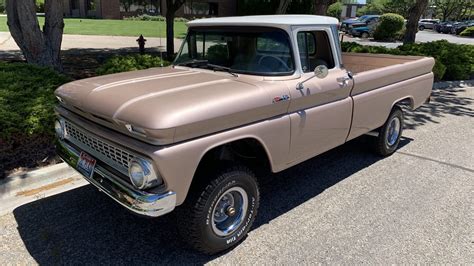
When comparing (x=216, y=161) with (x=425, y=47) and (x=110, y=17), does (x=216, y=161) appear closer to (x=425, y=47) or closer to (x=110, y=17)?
(x=425, y=47)

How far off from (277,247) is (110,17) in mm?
44646

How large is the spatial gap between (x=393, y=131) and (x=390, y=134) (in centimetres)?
8

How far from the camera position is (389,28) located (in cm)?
2942

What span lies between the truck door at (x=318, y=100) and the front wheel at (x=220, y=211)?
24.1 inches

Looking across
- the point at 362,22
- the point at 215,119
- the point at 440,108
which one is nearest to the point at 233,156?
the point at 215,119

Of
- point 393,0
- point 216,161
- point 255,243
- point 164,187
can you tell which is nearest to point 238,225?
point 255,243

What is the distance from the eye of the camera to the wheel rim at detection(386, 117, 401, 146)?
17.5ft

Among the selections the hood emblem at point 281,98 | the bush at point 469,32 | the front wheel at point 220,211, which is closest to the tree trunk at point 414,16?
the hood emblem at point 281,98

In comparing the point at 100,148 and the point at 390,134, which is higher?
the point at 100,148

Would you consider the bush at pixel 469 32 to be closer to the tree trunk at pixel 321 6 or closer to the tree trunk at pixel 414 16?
the tree trunk at pixel 414 16

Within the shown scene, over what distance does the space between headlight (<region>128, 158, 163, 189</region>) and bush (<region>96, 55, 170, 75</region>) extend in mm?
3705

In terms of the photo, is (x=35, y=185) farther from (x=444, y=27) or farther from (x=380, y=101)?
(x=444, y=27)

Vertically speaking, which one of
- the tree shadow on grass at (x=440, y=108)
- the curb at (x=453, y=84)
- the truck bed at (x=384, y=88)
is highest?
the truck bed at (x=384, y=88)

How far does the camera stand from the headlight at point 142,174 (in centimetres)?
260
